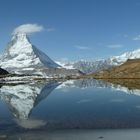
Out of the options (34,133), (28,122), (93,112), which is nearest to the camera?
(34,133)

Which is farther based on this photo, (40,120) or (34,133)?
(40,120)

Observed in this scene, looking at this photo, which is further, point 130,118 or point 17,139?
point 130,118

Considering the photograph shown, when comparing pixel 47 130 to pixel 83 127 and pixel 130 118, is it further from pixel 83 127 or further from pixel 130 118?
pixel 130 118

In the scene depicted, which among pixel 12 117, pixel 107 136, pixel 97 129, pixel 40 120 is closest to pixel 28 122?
pixel 40 120

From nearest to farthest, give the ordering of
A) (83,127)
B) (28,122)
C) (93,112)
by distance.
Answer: (83,127)
(28,122)
(93,112)

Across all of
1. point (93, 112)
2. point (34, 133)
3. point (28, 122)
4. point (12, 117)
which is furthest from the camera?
point (93, 112)

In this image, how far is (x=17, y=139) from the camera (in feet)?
136

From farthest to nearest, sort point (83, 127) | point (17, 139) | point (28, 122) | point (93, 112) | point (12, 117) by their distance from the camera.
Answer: point (93, 112)
point (12, 117)
point (28, 122)
point (83, 127)
point (17, 139)

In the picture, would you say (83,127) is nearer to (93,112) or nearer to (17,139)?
(17,139)

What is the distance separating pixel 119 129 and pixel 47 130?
8634 mm

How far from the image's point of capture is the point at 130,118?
5681 cm

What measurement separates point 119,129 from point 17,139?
40.8 feet

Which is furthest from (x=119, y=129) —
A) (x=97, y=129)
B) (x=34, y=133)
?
(x=34, y=133)

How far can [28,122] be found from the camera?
55.3 m
